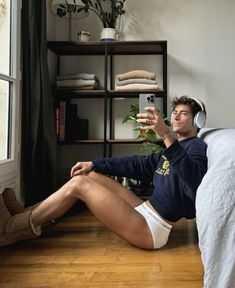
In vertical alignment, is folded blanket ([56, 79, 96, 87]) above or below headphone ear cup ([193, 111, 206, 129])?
above

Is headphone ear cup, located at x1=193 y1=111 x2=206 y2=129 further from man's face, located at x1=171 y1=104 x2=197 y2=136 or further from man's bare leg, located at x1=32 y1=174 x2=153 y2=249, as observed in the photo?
man's bare leg, located at x1=32 y1=174 x2=153 y2=249

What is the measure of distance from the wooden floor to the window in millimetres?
653

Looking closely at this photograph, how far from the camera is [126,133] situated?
342 centimetres

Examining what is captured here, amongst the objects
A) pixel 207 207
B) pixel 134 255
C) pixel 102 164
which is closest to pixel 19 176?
pixel 102 164

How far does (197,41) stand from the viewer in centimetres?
336

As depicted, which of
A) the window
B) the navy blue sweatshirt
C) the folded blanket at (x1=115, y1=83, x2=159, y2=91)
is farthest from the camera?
the folded blanket at (x1=115, y1=83, x2=159, y2=91)

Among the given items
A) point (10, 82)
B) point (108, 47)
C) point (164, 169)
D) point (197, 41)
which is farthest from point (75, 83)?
point (164, 169)

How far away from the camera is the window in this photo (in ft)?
8.18

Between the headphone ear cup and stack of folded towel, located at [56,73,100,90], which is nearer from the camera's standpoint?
the headphone ear cup

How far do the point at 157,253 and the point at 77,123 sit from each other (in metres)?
1.61

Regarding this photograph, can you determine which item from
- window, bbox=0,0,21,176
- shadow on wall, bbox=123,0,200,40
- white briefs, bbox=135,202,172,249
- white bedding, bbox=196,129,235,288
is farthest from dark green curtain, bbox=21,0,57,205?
white bedding, bbox=196,129,235,288

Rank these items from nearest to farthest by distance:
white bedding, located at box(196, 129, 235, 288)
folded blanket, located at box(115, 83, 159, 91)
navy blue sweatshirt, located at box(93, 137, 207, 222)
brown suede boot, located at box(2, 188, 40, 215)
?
white bedding, located at box(196, 129, 235, 288)
navy blue sweatshirt, located at box(93, 137, 207, 222)
brown suede boot, located at box(2, 188, 40, 215)
folded blanket, located at box(115, 83, 159, 91)

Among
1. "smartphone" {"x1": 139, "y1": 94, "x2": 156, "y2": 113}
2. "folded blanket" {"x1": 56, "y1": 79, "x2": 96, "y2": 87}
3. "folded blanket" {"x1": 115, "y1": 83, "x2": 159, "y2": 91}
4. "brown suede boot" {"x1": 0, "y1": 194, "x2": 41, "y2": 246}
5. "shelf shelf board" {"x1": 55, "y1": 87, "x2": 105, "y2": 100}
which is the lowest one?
"brown suede boot" {"x1": 0, "y1": 194, "x2": 41, "y2": 246}

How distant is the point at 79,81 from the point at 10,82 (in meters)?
0.73
